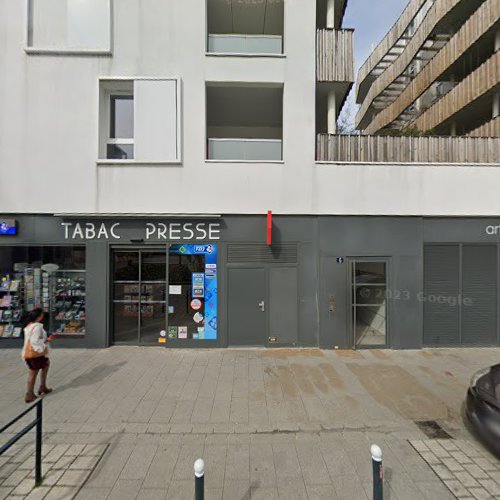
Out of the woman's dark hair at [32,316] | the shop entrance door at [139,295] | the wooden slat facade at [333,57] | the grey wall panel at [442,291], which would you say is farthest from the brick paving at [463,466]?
the wooden slat facade at [333,57]

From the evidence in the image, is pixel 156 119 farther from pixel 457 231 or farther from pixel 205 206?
pixel 457 231

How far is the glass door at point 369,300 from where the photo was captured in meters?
7.50

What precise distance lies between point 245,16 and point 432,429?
10698 millimetres

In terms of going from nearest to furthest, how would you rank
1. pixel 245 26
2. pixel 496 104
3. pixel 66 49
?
pixel 66 49 < pixel 245 26 < pixel 496 104

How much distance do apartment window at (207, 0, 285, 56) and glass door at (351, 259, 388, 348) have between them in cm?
604

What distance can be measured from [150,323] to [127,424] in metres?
3.58

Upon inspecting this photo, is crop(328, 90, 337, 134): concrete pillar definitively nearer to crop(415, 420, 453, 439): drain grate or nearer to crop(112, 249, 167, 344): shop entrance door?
crop(112, 249, 167, 344): shop entrance door

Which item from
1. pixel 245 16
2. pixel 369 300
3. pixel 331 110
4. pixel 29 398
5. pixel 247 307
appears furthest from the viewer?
pixel 245 16

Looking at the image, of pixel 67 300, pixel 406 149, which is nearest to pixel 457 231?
pixel 406 149

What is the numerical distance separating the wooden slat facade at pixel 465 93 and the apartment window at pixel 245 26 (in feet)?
28.7

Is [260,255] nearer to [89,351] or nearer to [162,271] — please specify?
[162,271]

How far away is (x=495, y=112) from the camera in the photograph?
1206 centimetres

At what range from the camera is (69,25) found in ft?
24.7

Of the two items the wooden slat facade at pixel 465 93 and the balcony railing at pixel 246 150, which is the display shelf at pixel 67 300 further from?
the wooden slat facade at pixel 465 93
